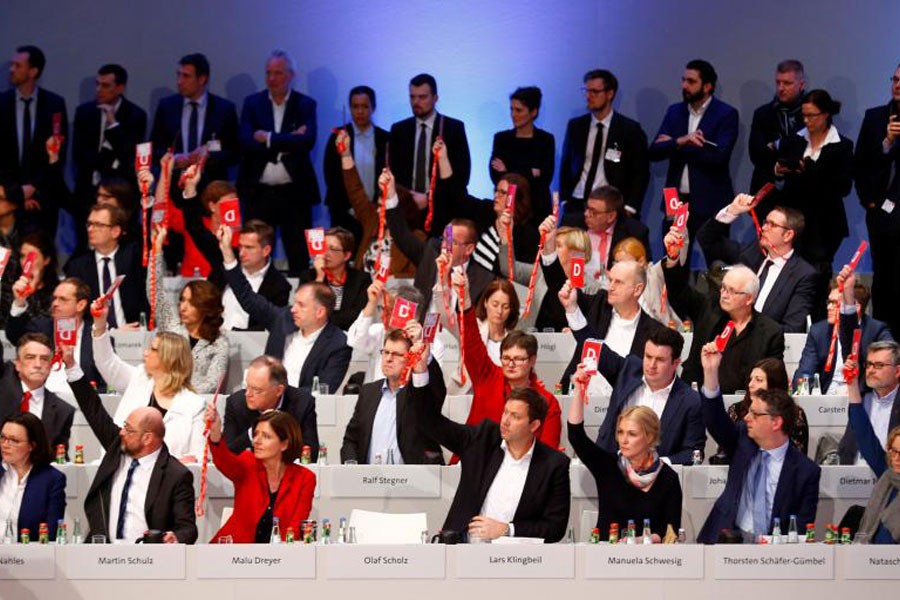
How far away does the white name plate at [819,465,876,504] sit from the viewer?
7.18 meters

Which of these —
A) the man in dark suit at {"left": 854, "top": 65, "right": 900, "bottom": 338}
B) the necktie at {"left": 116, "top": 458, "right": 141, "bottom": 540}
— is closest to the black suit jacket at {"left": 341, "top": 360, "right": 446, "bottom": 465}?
the necktie at {"left": 116, "top": 458, "right": 141, "bottom": 540}

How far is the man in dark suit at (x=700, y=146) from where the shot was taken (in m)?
10.0

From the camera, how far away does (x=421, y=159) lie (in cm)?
1038

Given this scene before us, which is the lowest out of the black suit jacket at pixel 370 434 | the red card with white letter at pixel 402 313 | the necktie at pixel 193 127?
the black suit jacket at pixel 370 434

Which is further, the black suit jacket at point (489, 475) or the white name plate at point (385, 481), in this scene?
the white name plate at point (385, 481)

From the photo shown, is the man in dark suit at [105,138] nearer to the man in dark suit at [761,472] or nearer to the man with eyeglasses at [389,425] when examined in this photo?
the man with eyeglasses at [389,425]

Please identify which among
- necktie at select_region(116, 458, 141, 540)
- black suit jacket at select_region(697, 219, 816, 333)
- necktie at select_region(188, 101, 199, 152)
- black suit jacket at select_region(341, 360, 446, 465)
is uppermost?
necktie at select_region(188, 101, 199, 152)

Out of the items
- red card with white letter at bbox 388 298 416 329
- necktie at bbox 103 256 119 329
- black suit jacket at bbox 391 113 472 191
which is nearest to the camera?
red card with white letter at bbox 388 298 416 329

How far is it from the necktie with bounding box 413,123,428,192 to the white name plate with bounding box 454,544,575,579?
4426 mm

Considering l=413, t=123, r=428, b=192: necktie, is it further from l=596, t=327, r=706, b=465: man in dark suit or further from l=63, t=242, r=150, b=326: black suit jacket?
l=596, t=327, r=706, b=465: man in dark suit

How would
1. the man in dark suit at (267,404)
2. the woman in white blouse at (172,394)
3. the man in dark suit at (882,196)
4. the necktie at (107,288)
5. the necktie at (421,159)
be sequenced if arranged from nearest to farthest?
the man in dark suit at (267,404), the woman in white blouse at (172,394), the necktie at (107,288), the man in dark suit at (882,196), the necktie at (421,159)

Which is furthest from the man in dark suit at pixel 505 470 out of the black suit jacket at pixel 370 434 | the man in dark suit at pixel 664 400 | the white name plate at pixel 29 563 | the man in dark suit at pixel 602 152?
the man in dark suit at pixel 602 152

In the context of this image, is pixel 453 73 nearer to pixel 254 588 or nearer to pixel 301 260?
pixel 301 260

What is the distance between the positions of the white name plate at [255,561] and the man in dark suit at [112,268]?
3.13 meters
